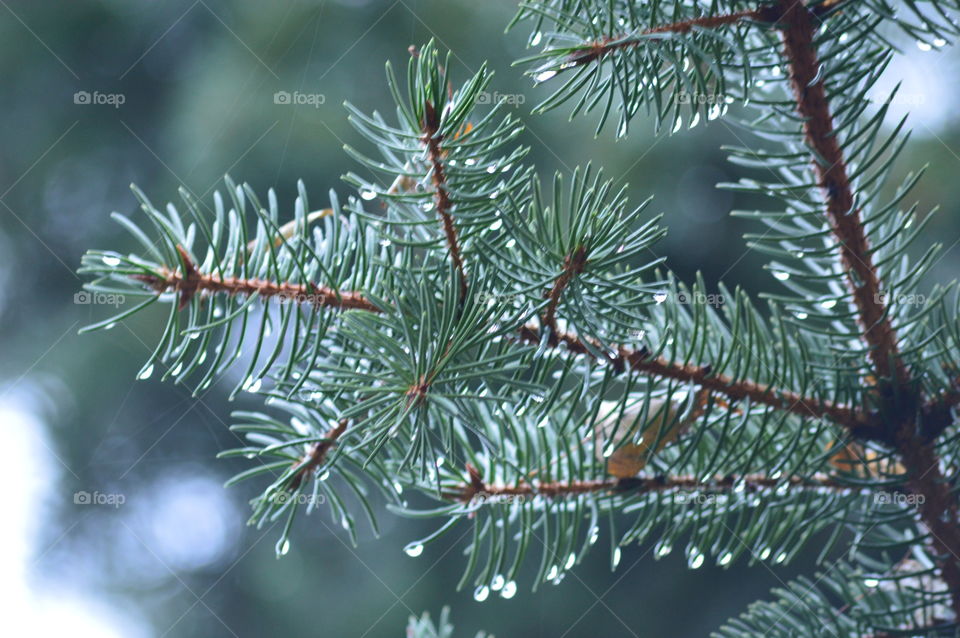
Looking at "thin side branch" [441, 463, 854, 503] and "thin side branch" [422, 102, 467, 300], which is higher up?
"thin side branch" [422, 102, 467, 300]

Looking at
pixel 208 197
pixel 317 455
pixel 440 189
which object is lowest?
pixel 317 455

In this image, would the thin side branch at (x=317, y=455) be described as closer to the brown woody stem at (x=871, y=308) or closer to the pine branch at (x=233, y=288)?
the pine branch at (x=233, y=288)

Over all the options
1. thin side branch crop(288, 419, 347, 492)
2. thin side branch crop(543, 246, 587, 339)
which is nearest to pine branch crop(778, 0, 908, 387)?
thin side branch crop(543, 246, 587, 339)

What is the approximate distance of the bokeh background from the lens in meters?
1.09

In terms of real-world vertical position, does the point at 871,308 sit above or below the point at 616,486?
above

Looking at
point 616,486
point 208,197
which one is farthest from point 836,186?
point 208,197

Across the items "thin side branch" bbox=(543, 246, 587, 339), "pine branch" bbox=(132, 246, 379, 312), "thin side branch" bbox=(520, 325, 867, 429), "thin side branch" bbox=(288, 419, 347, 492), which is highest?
"thin side branch" bbox=(543, 246, 587, 339)

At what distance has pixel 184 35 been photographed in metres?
1.31

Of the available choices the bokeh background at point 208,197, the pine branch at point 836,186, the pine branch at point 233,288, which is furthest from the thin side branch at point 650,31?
the bokeh background at point 208,197

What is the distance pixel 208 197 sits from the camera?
3.86 feet

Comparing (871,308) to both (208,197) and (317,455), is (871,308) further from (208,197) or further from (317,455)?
(208,197)

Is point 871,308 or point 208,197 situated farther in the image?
point 208,197

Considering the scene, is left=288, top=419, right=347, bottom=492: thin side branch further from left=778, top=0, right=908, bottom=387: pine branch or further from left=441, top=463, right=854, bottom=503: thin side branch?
left=778, top=0, right=908, bottom=387: pine branch

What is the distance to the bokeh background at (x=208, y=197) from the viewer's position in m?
1.09
